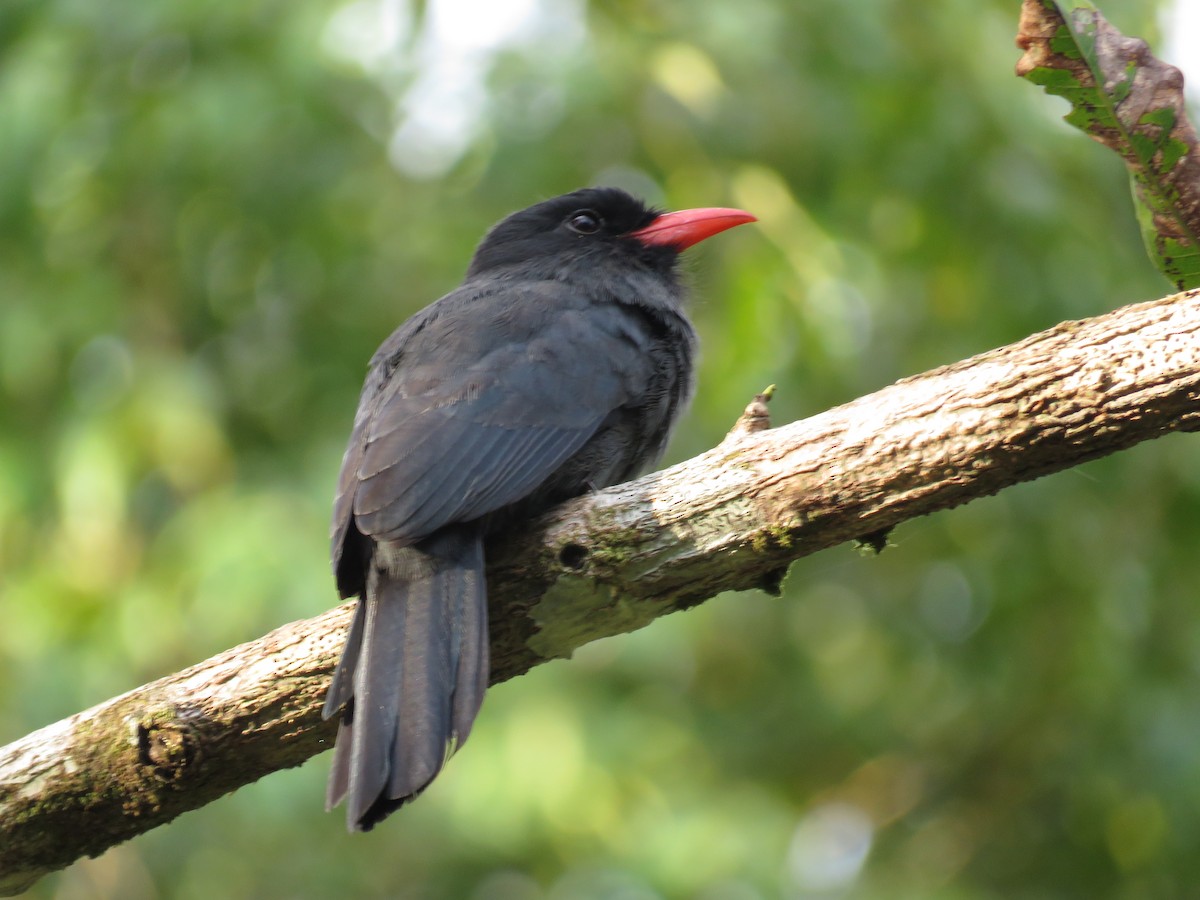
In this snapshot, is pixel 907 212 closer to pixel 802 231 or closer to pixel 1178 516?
pixel 802 231

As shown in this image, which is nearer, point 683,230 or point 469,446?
point 469,446

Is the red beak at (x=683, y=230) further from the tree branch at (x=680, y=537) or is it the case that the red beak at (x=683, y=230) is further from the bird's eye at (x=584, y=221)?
the tree branch at (x=680, y=537)

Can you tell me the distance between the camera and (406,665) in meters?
2.72

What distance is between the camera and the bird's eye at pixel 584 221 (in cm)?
430

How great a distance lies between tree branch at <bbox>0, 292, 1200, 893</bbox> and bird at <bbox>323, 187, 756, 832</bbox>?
0.15 metres

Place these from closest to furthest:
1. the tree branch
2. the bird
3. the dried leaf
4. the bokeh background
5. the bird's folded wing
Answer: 1. the tree branch
2. the bird
3. the dried leaf
4. the bird's folded wing
5. the bokeh background

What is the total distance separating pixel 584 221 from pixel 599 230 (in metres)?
0.05

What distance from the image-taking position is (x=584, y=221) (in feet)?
14.1

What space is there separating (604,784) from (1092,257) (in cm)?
272

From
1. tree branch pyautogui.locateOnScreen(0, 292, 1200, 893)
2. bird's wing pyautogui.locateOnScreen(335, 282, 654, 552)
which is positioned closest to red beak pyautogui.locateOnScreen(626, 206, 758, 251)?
bird's wing pyautogui.locateOnScreen(335, 282, 654, 552)

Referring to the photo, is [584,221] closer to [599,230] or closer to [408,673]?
[599,230]

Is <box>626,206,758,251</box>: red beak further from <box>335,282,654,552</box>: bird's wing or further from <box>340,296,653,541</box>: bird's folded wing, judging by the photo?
<box>340,296,653,541</box>: bird's folded wing

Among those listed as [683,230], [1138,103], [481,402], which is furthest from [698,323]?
[1138,103]

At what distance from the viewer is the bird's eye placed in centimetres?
430
